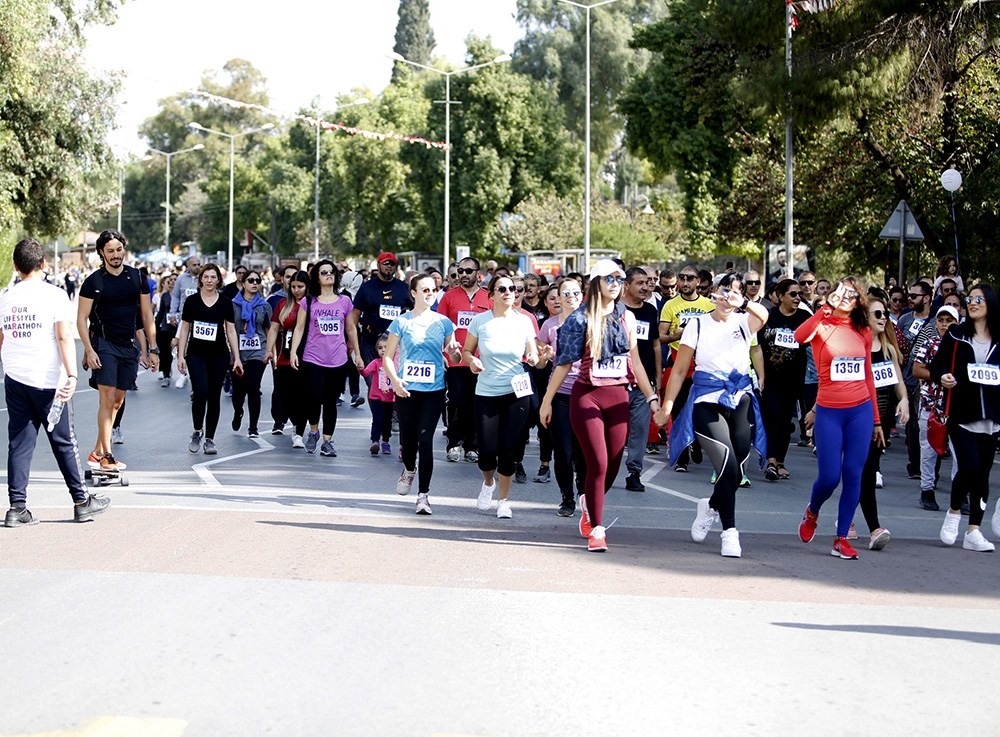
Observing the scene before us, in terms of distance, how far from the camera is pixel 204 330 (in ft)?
41.6

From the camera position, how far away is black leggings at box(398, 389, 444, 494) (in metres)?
9.71

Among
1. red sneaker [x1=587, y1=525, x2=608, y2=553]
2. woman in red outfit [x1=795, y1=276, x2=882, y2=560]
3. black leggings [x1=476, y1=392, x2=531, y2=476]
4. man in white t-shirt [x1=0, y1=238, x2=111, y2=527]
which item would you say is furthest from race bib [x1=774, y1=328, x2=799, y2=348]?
man in white t-shirt [x1=0, y1=238, x2=111, y2=527]

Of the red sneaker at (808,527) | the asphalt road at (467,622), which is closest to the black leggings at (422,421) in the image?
the asphalt road at (467,622)

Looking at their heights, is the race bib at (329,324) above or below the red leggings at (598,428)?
above

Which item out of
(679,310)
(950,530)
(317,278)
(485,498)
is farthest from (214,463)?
(950,530)

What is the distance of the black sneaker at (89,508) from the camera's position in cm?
902

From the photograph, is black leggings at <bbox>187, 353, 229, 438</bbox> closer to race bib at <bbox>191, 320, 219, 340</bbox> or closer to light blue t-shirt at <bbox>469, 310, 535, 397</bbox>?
race bib at <bbox>191, 320, 219, 340</bbox>

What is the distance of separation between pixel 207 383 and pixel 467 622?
7.00 m

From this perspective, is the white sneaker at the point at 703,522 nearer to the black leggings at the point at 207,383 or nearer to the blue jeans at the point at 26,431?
the blue jeans at the point at 26,431

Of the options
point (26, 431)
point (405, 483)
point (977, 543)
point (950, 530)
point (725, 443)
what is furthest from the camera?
point (405, 483)

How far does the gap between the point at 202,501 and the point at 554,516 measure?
2.71 m

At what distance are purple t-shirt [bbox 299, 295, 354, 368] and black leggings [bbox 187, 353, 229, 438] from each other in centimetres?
85

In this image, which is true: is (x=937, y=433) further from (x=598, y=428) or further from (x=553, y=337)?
(x=598, y=428)

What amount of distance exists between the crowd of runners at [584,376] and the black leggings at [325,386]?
0.8 inches
